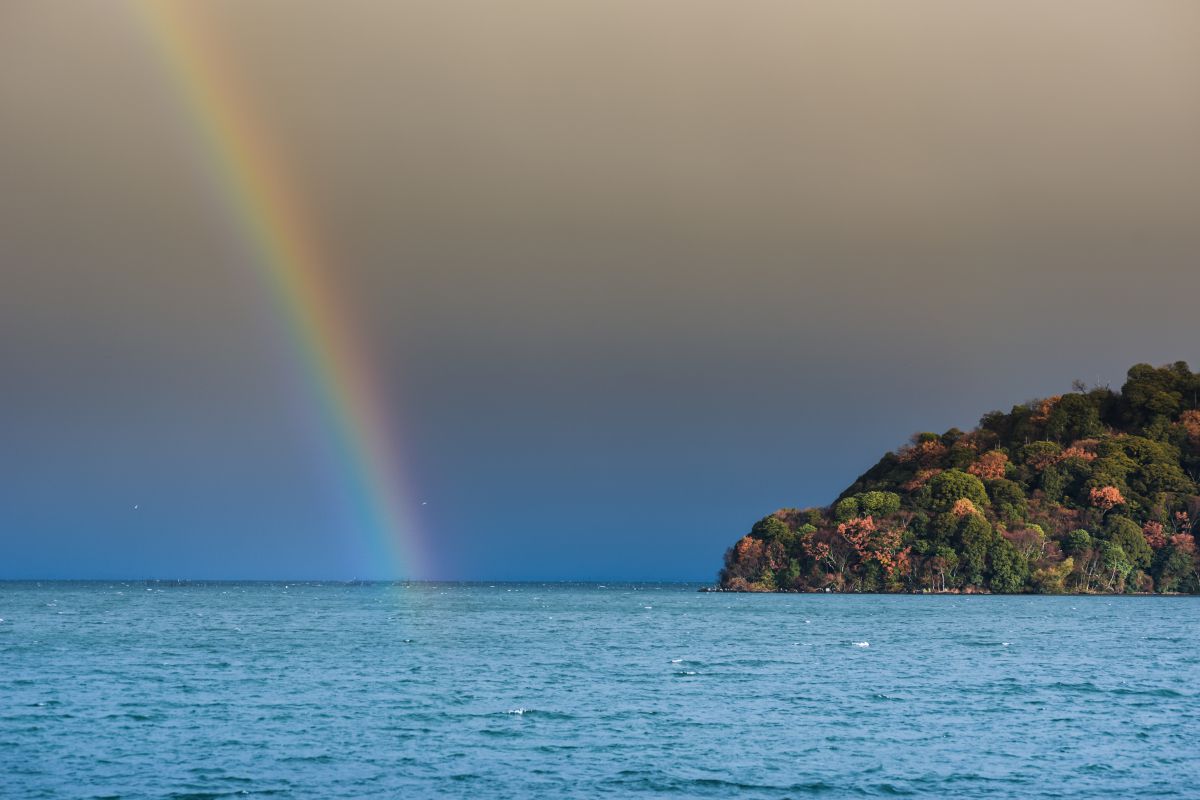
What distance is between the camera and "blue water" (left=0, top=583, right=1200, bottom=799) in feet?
125

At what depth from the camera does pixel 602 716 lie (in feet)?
170

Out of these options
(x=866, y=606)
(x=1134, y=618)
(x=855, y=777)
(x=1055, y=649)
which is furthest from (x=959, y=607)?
(x=855, y=777)

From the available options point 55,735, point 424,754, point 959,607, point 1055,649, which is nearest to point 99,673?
point 55,735

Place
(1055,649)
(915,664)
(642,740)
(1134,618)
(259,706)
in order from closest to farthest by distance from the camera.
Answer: (642,740)
(259,706)
(915,664)
(1055,649)
(1134,618)

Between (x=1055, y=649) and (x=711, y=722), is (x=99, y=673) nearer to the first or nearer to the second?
(x=711, y=722)

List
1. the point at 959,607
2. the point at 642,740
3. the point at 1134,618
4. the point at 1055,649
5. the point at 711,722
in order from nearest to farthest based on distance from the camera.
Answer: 1. the point at 642,740
2. the point at 711,722
3. the point at 1055,649
4. the point at 1134,618
5. the point at 959,607

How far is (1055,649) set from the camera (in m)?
87.7

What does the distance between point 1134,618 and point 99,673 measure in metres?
101

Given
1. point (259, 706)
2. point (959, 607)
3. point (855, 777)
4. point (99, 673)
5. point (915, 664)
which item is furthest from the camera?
point (959, 607)

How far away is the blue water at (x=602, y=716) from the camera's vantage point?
3825 centimetres

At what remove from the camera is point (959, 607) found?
16050 cm

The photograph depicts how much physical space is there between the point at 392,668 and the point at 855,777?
3979 cm

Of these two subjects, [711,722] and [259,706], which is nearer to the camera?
[711,722]

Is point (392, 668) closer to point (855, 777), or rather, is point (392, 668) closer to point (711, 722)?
point (711, 722)
